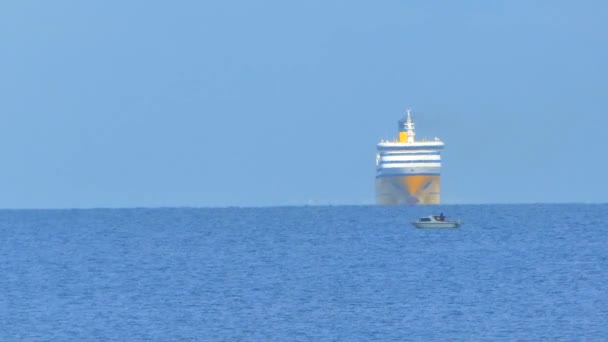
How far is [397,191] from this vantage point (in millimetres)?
184125

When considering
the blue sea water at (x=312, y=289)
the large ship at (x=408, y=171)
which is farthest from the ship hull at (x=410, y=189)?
the blue sea water at (x=312, y=289)

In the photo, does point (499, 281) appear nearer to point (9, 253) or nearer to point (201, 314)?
point (201, 314)

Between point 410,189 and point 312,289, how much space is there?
124889mm

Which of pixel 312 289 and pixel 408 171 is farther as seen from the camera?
pixel 408 171

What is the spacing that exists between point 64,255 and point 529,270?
1106 inches

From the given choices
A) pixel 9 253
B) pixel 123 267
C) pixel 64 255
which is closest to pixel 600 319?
pixel 123 267

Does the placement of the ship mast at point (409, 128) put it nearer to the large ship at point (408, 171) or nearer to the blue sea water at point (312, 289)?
the large ship at point (408, 171)

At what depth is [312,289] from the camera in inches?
2319

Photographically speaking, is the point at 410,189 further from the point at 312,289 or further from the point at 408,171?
the point at 312,289

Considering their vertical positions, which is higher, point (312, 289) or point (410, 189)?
point (410, 189)

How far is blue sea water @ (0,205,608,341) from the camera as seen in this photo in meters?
45.7

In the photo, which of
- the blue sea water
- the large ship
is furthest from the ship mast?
the blue sea water

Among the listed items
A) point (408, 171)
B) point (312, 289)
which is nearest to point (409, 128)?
point (408, 171)

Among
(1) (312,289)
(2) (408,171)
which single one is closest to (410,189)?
(2) (408,171)
